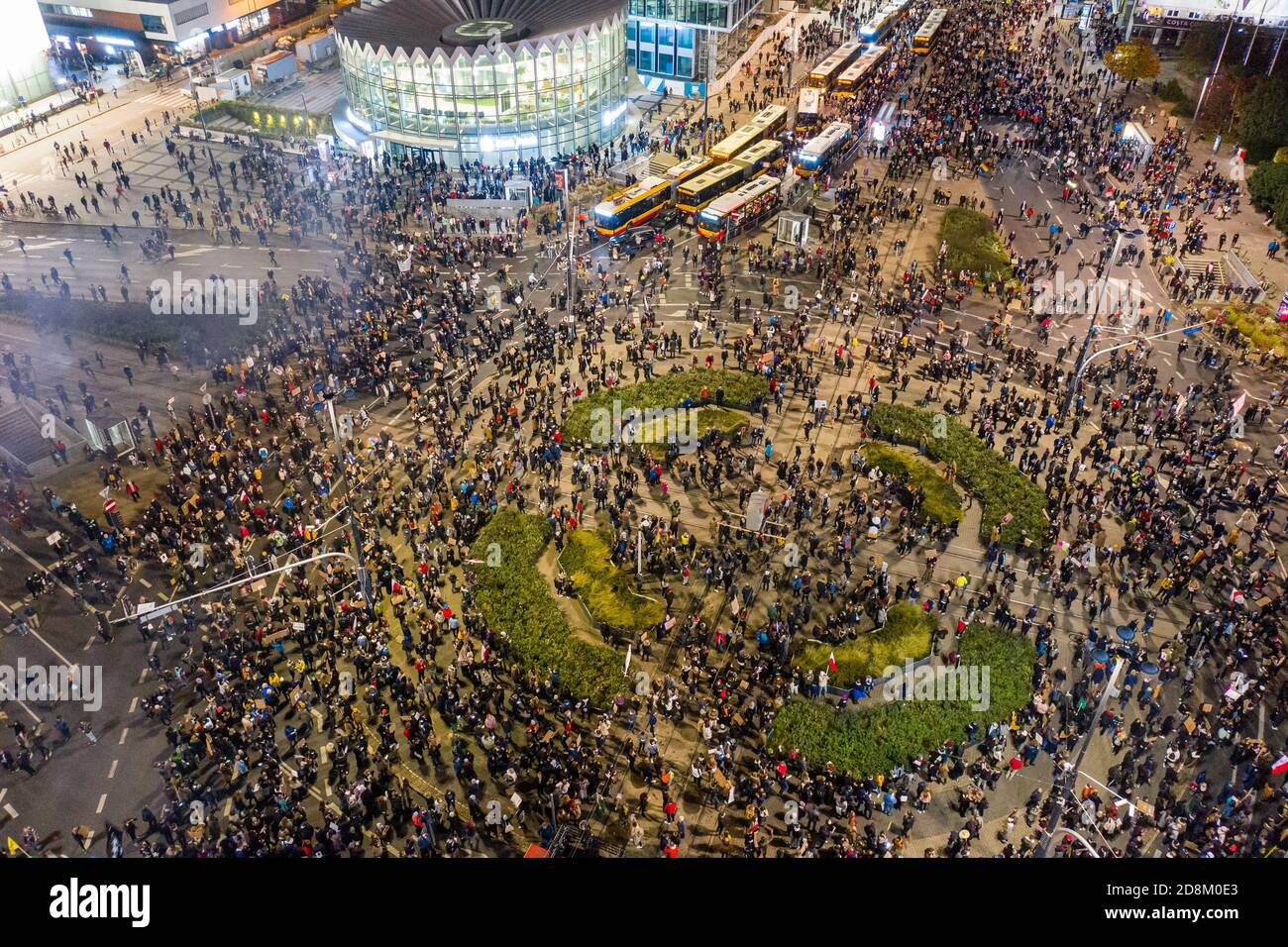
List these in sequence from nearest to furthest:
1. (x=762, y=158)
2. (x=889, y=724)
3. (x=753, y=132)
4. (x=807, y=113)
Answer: (x=889, y=724) → (x=762, y=158) → (x=753, y=132) → (x=807, y=113)

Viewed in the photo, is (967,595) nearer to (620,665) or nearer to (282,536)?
(620,665)

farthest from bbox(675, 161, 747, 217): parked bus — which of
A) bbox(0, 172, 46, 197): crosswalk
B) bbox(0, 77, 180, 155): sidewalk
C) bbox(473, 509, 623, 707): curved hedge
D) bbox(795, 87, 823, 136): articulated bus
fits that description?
bbox(0, 77, 180, 155): sidewalk

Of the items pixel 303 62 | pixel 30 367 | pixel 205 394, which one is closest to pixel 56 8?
pixel 303 62

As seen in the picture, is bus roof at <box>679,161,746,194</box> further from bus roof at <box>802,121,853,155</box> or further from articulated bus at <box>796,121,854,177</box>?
bus roof at <box>802,121,853,155</box>

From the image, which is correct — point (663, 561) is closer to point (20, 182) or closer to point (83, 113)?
point (20, 182)

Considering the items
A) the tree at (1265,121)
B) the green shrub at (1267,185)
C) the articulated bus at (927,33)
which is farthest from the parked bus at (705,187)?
the articulated bus at (927,33)

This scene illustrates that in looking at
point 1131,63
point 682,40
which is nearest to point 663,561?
point 682,40
